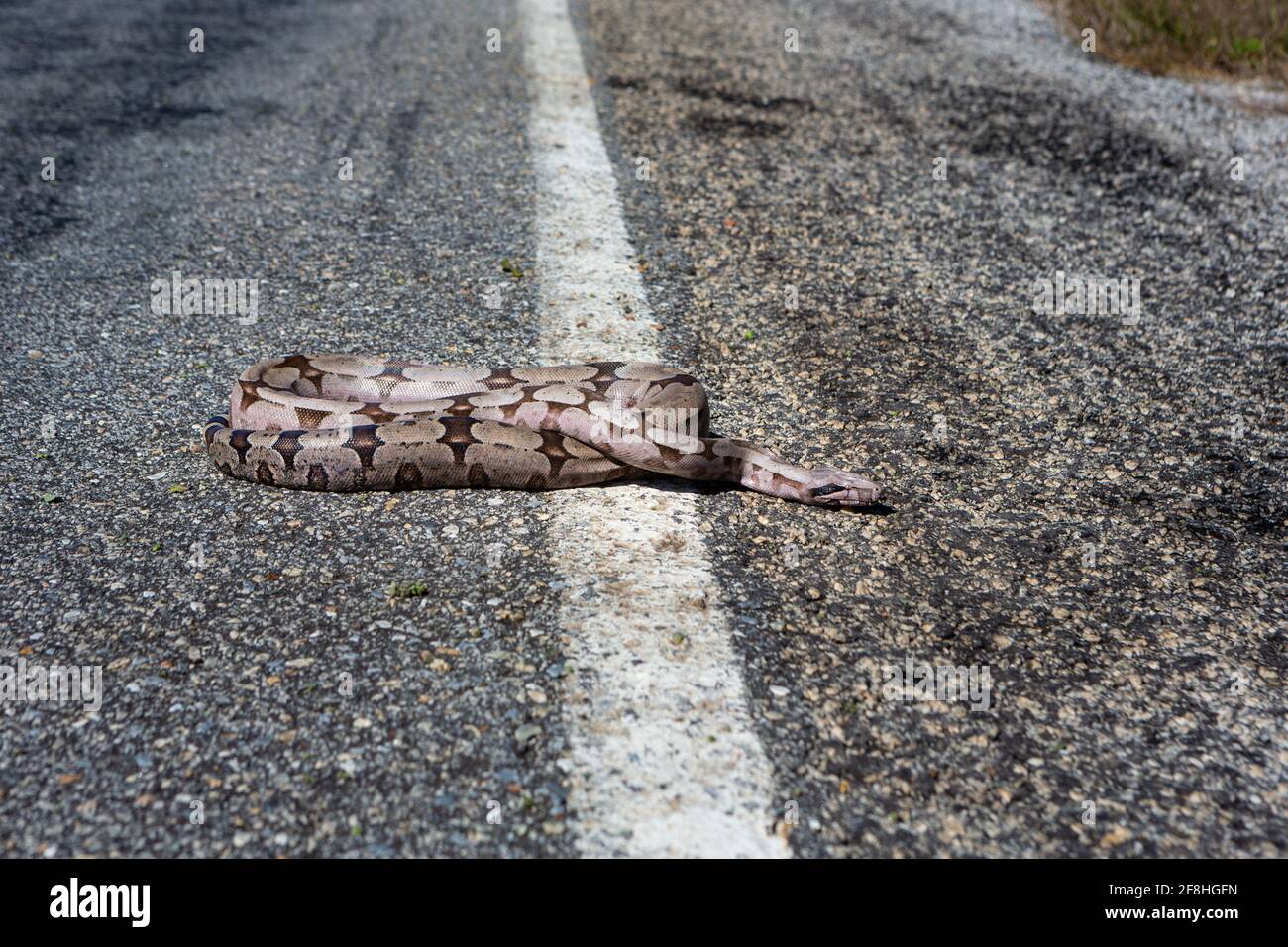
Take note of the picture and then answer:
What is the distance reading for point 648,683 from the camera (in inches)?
126

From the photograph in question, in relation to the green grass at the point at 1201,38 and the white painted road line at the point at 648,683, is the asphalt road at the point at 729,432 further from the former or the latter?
the green grass at the point at 1201,38

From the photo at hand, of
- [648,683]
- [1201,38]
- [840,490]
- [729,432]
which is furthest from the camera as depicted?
[1201,38]

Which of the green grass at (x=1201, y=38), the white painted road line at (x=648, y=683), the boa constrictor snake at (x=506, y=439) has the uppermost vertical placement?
the green grass at (x=1201, y=38)

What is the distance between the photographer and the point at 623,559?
12.5 ft

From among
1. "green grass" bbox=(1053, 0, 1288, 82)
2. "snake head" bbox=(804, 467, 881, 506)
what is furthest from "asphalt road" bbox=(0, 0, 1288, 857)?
"green grass" bbox=(1053, 0, 1288, 82)

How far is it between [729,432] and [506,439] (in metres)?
1.02

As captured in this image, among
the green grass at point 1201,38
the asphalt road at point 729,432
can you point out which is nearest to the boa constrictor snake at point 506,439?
the asphalt road at point 729,432

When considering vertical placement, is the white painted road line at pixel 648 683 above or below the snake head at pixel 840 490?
below

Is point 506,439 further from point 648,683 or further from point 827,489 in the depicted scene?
point 648,683

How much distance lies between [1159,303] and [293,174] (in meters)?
5.50

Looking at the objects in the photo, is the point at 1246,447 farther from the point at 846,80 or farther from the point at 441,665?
the point at 846,80

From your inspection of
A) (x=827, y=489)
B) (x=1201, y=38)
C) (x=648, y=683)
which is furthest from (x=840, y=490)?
(x=1201, y=38)

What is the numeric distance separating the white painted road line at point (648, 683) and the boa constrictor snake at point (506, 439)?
182 mm

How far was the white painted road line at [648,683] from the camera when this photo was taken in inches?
108
